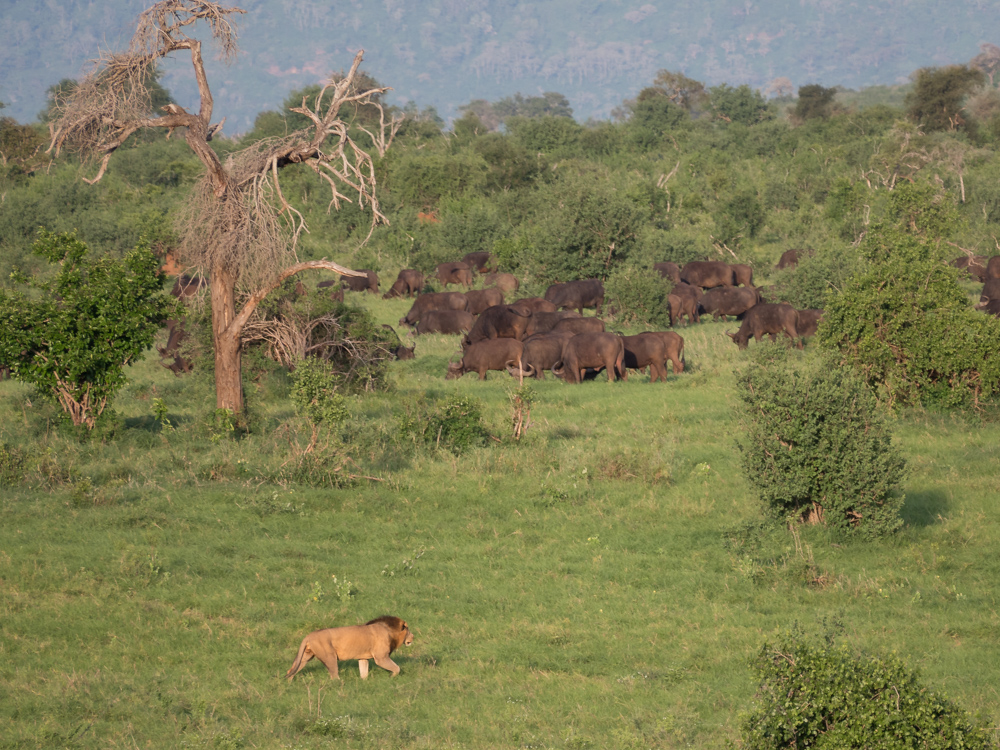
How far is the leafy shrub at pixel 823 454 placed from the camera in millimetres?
10016

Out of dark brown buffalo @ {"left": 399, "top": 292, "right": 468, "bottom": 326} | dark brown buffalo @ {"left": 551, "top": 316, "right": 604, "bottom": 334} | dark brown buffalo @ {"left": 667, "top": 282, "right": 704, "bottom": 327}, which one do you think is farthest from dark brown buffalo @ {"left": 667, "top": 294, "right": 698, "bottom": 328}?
dark brown buffalo @ {"left": 399, "top": 292, "right": 468, "bottom": 326}

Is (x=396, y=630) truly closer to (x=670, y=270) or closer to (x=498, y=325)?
(x=498, y=325)

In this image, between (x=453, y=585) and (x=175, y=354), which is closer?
(x=453, y=585)

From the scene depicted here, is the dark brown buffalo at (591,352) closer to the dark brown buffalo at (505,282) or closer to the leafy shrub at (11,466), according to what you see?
the leafy shrub at (11,466)

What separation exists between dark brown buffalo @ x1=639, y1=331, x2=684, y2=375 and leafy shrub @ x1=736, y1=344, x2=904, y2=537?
9081mm

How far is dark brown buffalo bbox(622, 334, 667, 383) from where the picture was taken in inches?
776

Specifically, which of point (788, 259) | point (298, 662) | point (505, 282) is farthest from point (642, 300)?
point (298, 662)

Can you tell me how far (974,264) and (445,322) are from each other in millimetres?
16593

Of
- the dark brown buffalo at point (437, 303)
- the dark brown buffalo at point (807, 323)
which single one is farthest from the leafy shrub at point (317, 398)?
the dark brown buffalo at point (437, 303)

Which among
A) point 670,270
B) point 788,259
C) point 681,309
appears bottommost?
point 681,309

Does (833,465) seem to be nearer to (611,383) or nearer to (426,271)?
(611,383)

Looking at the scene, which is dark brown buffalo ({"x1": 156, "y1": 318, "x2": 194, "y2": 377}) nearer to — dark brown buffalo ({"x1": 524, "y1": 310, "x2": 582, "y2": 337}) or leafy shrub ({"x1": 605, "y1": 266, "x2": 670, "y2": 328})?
dark brown buffalo ({"x1": 524, "y1": 310, "x2": 582, "y2": 337})

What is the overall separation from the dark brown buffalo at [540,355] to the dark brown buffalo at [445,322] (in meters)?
5.97

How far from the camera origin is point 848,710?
497 cm
